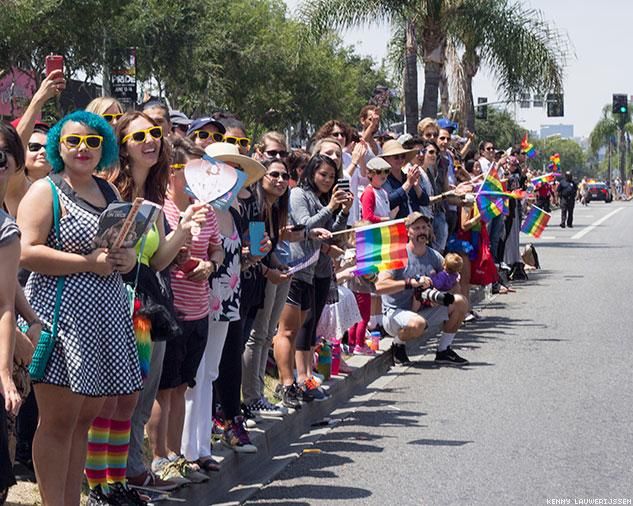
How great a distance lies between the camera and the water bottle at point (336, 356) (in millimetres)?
10273

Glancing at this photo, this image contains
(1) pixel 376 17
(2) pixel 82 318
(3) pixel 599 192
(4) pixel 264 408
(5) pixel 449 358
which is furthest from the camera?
(3) pixel 599 192

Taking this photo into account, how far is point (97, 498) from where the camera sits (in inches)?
224

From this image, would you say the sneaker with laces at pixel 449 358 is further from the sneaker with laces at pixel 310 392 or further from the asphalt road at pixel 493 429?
the sneaker with laces at pixel 310 392

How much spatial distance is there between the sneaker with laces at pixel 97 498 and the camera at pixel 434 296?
5881 millimetres

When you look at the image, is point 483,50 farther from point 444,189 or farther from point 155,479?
point 155,479

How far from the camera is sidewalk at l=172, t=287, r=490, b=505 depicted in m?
6.74

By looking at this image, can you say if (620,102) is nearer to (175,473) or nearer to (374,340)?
(374,340)

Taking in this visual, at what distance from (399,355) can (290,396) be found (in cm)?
315

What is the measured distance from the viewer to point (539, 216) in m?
18.0

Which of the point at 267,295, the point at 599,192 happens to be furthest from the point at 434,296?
the point at 599,192

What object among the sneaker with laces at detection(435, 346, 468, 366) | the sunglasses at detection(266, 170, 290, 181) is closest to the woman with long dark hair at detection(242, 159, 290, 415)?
the sunglasses at detection(266, 170, 290, 181)

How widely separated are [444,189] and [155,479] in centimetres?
856

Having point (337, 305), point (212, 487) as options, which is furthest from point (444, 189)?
point (212, 487)

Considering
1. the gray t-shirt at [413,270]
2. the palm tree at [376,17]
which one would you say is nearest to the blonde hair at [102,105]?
the gray t-shirt at [413,270]
